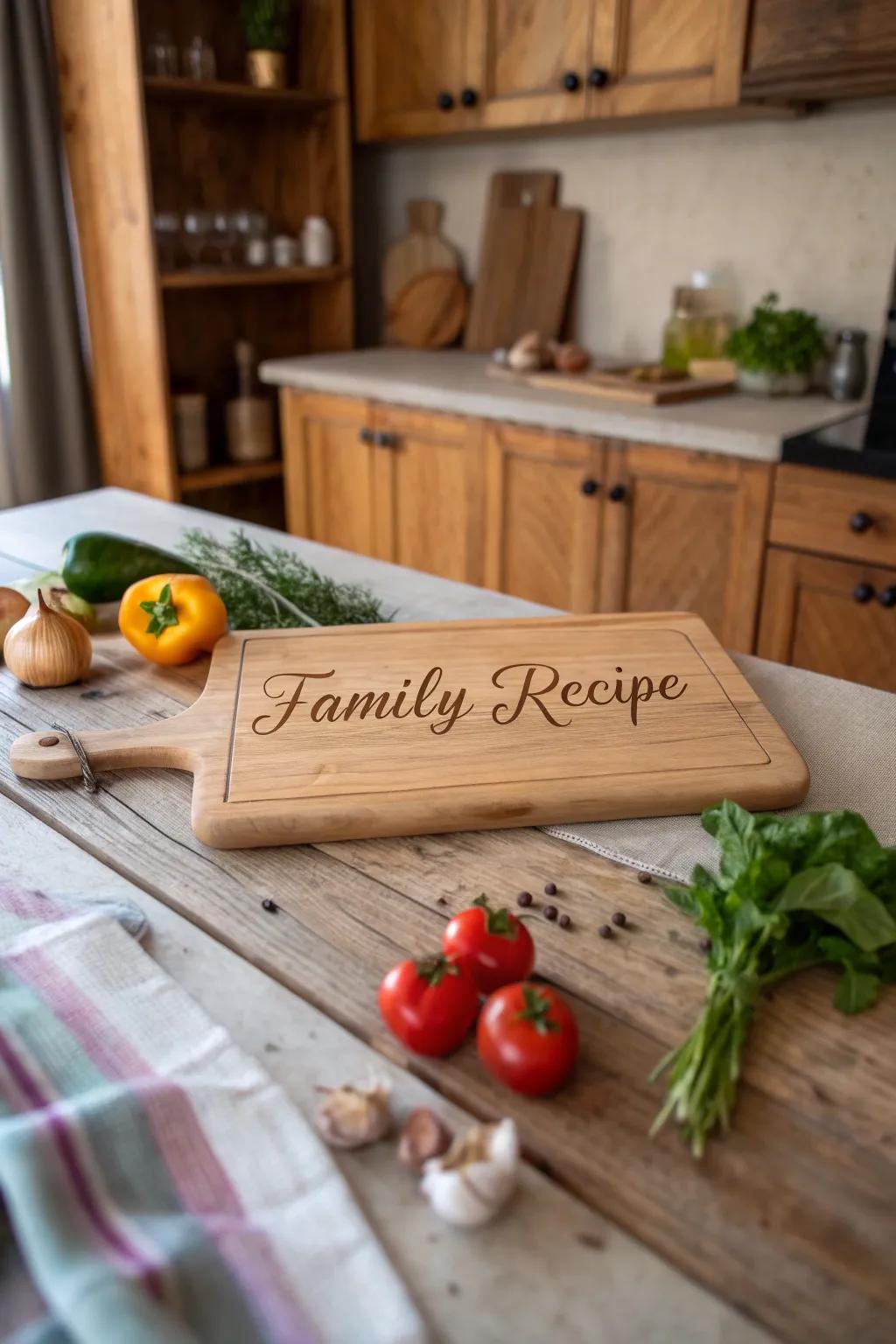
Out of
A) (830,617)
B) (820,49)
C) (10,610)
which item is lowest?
(830,617)

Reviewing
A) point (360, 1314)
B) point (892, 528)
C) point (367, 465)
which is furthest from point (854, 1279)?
point (367, 465)

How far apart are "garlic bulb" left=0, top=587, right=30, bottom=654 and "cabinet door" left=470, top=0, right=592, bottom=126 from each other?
1.98m

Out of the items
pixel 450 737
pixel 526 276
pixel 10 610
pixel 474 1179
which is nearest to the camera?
pixel 474 1179

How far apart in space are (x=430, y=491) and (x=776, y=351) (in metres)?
0.91

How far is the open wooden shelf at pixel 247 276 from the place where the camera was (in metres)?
2.90

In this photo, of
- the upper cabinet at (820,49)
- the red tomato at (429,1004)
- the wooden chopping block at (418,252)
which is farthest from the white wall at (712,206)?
the red tomato at (429,1004)

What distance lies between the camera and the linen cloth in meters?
0.92

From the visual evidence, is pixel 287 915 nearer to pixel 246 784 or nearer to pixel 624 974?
pixel 246 784

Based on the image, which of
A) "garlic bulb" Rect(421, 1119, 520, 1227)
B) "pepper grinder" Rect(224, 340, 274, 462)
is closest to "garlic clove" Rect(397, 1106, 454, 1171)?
"garlic bulb" Rect(421, 1119, 520, 1227)

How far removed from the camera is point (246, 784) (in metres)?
0.95

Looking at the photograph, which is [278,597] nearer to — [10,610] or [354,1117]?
[10,610]

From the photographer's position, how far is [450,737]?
3.37 feet

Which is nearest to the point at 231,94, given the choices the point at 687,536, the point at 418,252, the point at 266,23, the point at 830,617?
the point at 266,23

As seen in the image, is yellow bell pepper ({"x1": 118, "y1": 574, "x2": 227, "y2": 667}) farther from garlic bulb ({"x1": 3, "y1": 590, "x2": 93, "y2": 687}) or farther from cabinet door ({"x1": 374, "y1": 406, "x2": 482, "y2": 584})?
cabinet door ({"x1": 374, "y1": 406, "x2": 482, "y2": 584})
